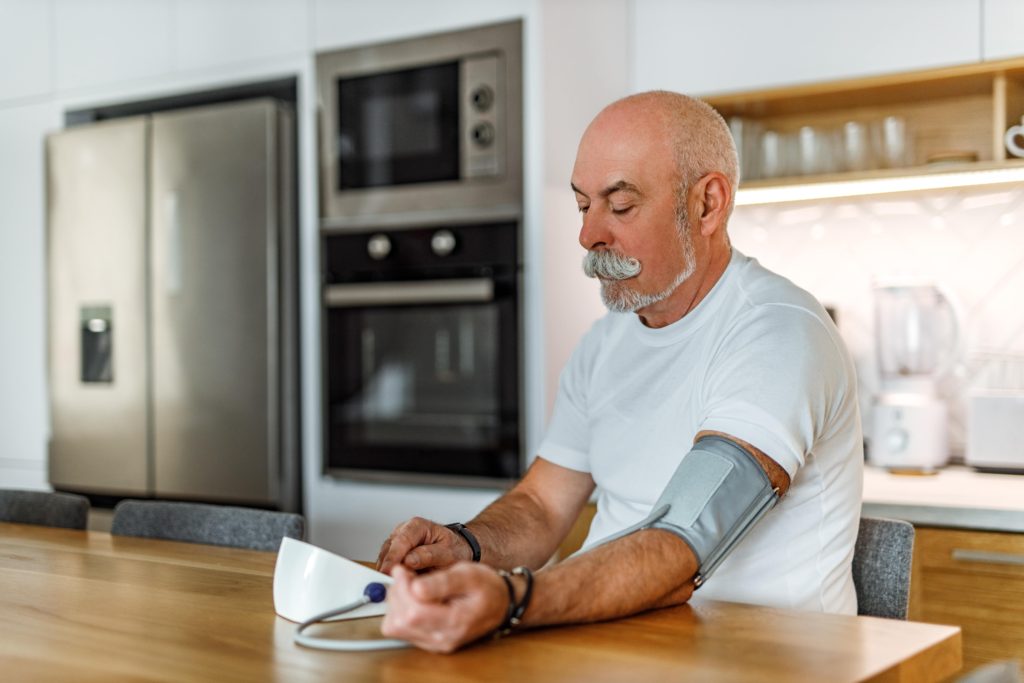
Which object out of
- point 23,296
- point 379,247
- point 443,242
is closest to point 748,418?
point 443,242

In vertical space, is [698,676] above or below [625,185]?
below

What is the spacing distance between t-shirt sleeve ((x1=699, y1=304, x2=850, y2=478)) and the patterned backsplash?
3.96 ft

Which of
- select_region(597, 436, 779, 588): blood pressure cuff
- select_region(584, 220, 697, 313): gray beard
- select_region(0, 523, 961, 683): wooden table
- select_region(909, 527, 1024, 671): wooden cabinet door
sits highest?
select_region(584, 220, 697, 313): gray beard

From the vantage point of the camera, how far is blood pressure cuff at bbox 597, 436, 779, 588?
1.22m

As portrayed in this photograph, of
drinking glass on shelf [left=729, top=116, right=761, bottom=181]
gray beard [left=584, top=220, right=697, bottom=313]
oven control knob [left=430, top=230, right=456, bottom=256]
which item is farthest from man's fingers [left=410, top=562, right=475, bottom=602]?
drinking glass on shelf [left=729, top=116, right=761, bottom=181]

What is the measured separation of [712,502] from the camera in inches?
48.4

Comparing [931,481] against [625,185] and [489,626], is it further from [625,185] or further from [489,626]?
[489,626]

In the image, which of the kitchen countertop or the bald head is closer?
the bald head

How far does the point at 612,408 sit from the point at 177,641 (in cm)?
78

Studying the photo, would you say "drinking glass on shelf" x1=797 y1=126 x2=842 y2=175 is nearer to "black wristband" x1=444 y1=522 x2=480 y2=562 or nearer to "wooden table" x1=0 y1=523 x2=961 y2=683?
"black wristband" x1=444 y1=522 x2=480 y2=562

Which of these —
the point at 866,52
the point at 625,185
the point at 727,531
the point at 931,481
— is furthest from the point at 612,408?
the point at 866,52

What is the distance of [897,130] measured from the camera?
254 cm

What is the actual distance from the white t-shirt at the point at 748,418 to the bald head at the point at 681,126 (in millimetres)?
152

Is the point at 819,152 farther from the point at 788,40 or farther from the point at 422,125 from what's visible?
the point at 422,125
